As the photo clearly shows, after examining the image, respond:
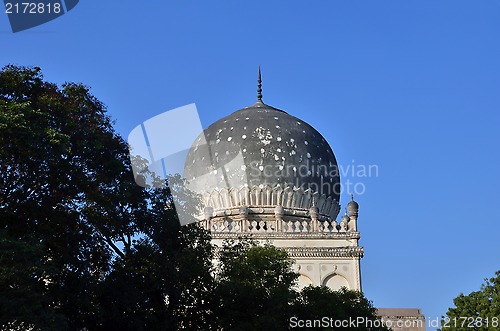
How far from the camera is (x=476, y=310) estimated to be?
77.8 feet

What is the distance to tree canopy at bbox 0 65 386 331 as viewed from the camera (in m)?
16.4

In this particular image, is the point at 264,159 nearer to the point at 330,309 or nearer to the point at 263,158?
the point at 263,158

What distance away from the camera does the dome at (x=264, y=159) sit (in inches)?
1260

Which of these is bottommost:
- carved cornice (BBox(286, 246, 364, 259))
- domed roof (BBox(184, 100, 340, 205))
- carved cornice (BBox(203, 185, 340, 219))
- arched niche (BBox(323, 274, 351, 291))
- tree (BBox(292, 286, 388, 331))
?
tree (BBox(292, 286, 388, 331))

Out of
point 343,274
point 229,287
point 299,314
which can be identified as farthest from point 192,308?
point 343,274

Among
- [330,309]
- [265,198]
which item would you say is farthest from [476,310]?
[265,198]

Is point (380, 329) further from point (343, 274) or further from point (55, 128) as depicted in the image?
point (55, 128)

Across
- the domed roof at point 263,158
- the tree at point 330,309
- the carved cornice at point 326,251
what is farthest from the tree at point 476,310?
the domed roof at point 263,158

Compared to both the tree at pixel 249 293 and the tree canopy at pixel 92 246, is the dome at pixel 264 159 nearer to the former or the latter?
the tree at pixel 249 293

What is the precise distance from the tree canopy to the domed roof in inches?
435

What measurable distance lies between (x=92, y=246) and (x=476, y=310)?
1164 cm

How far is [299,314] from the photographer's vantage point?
2012 centimetres

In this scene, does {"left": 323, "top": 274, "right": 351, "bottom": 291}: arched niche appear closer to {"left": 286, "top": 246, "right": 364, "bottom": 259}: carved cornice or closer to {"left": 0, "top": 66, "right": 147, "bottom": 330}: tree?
{"left": 286, "top": 246, "right": 364, "bottom": 259}: carved cornice

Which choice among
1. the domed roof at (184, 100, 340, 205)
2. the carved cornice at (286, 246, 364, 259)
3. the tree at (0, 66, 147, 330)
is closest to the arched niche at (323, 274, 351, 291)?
the carved cornice at (286, 246, 364, 259)
